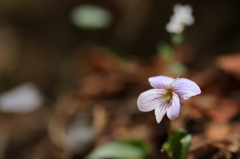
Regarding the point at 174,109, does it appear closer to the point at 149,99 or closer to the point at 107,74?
the point at 149,99

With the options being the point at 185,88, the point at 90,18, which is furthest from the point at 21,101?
the point at 185,88

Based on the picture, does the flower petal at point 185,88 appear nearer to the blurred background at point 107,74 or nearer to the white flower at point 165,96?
the white flower at point 165,96

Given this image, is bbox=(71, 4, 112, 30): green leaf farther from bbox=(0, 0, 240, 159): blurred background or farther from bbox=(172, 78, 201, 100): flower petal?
bbox=(172, 78, 201, 100): flower petal

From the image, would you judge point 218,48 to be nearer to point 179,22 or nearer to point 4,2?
point 179,22

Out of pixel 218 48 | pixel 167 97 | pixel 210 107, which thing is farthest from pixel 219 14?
pixel 167 97

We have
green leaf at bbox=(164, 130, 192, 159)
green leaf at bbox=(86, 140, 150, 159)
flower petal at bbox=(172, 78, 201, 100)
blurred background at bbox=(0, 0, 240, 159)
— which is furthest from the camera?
blurred background at bbox=(0, 0, 240, 159)

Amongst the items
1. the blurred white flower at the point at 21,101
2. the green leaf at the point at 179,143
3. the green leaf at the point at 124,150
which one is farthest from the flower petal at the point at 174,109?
the blurred white flower at the point at 21,101

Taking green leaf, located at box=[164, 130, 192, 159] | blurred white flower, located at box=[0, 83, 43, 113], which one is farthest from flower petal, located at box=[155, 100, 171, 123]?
blurred white flower, located at box=[0, 83, 43, 113]

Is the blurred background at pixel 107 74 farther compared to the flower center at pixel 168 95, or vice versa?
the blurred background at pixel 107 74
